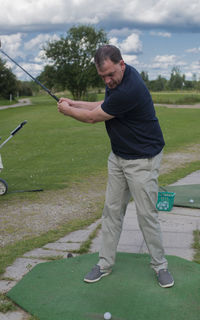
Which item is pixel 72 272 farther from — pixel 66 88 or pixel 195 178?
pixel 66 88

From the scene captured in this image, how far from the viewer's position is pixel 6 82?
193 ft

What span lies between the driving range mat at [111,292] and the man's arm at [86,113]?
1510mm

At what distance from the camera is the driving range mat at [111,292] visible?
3.37m

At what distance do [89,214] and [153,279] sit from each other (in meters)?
2.56

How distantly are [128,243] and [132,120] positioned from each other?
74.4 inches

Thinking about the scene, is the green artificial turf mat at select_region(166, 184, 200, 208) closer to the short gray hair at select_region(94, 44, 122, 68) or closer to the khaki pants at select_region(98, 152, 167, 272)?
the khaki pants at select_region(98, 152, 167, 272)

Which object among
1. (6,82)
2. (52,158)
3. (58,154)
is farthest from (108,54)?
(6,82)

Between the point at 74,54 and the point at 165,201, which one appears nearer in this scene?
the point at 165,201

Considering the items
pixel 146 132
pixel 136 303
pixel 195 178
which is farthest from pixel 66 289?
pixel 195 178

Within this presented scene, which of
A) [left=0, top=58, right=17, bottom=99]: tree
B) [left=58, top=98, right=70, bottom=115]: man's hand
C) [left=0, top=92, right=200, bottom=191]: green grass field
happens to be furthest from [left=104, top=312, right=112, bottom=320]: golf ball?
[left=0, top=58, right=17, bottom=99]: tree

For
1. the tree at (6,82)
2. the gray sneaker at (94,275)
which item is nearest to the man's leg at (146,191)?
the gray sneaker at (94,275)

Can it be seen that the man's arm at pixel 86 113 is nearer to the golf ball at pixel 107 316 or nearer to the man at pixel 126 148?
the man at pixel 126 148

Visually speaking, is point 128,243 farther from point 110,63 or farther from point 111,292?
point 110,63

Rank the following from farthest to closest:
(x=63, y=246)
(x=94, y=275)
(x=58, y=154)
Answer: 1. (x=58, y=154)
2. (x=63, y=246)
3. (x=94, y=275)
